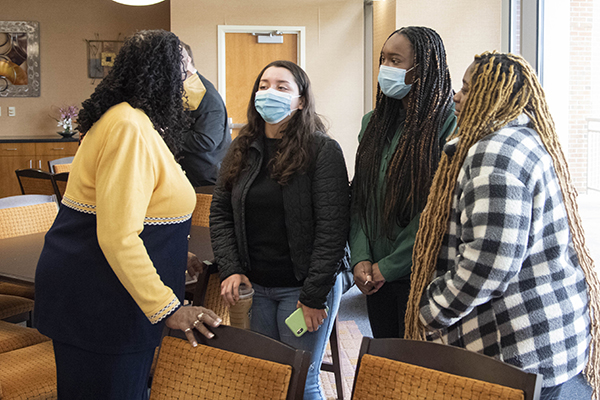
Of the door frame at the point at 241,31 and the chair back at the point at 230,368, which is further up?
the door frame at the point at 241,31

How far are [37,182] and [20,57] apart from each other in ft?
14.2

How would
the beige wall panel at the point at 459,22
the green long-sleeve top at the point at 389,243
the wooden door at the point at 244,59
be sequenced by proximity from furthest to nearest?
the wooden door at the point at 244,59
the beige wall panel at the point at 459,22
the green long-sleeve top at the point at 389,243

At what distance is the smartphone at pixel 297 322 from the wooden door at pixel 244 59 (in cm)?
463

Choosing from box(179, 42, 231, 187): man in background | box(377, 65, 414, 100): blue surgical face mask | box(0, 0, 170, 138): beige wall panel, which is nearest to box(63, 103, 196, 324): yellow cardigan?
box(377, 65, 414, 100): blue surgical face mask

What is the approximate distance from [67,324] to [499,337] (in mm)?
996

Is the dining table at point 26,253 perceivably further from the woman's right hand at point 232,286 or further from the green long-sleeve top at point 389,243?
A: the green long-sleeve top at point 389,243

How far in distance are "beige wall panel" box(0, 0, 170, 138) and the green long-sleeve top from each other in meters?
6.41

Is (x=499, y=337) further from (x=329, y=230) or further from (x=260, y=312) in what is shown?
(x=260, y=312)

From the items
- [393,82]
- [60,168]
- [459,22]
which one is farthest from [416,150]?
[60,168]

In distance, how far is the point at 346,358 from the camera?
2.91m

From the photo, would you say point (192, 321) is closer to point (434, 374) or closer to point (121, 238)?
point (121, 238)

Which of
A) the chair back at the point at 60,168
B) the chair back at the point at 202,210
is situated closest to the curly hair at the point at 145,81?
the chair back at the point at 202,210

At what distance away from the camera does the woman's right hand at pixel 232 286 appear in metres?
1.65

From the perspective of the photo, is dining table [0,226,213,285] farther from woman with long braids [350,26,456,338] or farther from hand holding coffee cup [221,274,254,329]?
woman with long braids [350,26,456,338]
